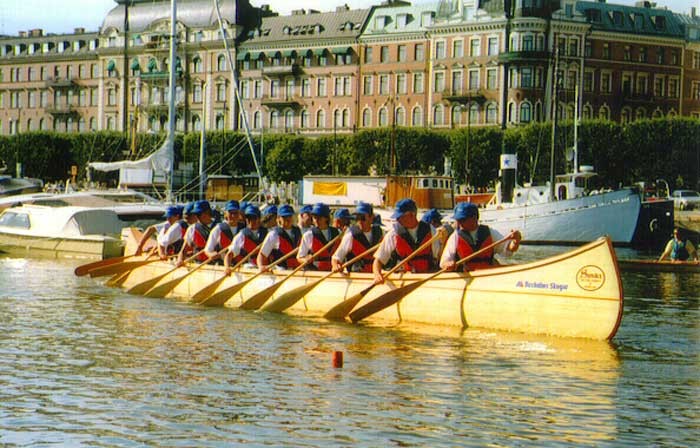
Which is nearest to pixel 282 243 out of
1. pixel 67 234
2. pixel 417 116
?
pixel 67 234

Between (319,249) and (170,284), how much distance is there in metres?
4.83

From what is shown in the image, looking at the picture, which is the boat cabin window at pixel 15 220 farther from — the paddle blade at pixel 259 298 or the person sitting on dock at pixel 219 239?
the paddle blade at pixel 259 298

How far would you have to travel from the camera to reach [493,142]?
8494cm

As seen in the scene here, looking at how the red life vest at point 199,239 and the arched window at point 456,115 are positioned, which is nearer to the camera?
the red life vest at point 199,239

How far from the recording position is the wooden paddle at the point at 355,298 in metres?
19.8

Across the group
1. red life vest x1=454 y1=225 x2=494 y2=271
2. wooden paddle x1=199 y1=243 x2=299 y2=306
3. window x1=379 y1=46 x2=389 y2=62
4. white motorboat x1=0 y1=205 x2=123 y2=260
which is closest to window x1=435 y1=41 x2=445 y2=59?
window x1=379 y1=46 x2=389 y2=62

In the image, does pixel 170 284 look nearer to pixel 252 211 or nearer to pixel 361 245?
pixel 252 211

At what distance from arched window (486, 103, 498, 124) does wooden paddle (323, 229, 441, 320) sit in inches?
2881

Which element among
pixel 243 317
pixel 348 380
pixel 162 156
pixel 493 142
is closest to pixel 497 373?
pixel 348 380

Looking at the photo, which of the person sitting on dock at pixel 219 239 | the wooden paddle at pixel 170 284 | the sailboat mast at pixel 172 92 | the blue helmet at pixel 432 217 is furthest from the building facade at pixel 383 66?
the blue helmet at pixel 432 217

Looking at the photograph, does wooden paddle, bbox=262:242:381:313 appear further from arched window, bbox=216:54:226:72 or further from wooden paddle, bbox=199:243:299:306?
arched window, bbox=216:54:226:72

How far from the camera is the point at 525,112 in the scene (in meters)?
91.5

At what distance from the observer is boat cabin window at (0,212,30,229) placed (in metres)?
40.8

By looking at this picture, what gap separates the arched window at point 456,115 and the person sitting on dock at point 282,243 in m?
72.8
